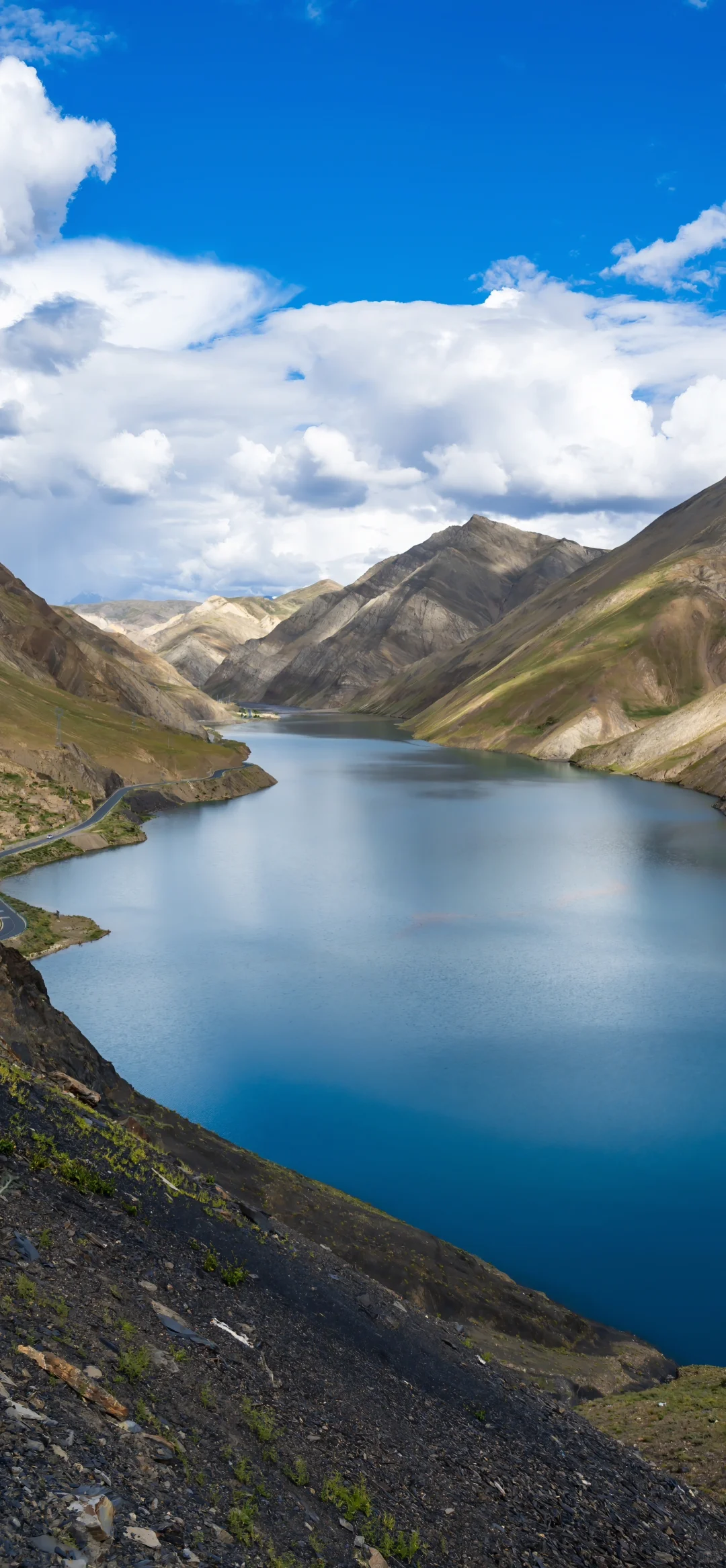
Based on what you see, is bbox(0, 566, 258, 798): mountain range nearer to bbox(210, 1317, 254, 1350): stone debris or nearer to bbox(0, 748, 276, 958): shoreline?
bbox(0, 748, 276, 958): shoreline

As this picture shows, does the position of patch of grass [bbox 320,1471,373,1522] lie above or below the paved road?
below

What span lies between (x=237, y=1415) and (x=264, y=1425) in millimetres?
425

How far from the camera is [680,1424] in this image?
19.2 m

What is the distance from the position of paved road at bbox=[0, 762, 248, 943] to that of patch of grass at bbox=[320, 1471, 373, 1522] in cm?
4647

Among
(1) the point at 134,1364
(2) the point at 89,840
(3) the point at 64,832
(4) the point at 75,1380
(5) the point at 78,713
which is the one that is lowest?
(1) the point at 134,1364

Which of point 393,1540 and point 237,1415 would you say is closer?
point 393,1540

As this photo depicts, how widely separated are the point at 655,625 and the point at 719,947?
146m

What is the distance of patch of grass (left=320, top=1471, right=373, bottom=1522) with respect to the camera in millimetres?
12359

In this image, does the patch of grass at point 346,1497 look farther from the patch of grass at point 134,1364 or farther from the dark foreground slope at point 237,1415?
the patch of grass at point 134,1364

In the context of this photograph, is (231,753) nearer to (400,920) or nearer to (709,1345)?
(400,920)

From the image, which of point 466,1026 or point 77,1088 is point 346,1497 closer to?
point 77,1088

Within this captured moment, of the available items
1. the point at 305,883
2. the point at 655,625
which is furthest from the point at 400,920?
A: the point at 655,625

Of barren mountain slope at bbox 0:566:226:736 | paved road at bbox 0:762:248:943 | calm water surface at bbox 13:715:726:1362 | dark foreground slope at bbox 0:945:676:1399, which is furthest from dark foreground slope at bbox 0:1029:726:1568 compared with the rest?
barren mountain slope at bbox 0:566:226:736

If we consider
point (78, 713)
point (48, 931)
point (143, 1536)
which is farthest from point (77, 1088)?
point (78, 713)
